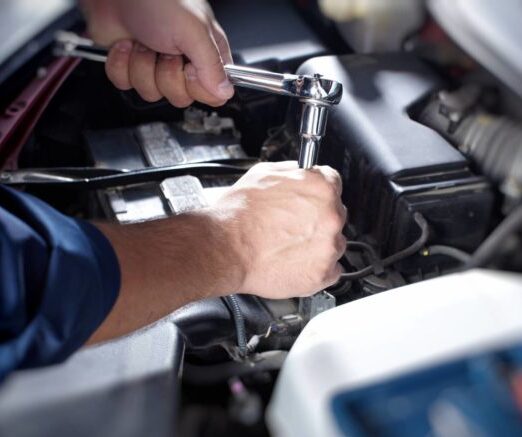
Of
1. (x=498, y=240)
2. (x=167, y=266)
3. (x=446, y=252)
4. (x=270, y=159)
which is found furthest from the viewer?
(x=270, y=159)

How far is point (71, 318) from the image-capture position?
642 millimetres

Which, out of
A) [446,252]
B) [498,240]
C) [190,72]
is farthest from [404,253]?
[190,72]

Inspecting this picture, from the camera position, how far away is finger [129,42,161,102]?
2.97ft

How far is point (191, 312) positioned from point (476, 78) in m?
0.45

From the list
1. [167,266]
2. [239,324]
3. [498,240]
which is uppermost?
[498,240]

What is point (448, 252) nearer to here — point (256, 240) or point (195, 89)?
point (256, 240)

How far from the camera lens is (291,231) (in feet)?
2.81

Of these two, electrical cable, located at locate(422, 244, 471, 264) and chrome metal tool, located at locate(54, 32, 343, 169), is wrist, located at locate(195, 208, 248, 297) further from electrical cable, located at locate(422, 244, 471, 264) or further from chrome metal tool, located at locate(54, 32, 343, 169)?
electrical cable, located at locate(422, 244, 471, 264)

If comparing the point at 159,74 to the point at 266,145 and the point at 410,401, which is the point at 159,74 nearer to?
the point at 266,145

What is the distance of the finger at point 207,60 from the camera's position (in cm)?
86

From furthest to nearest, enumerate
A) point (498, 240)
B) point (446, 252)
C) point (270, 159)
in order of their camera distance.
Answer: point (270, 159) → point (446, 252) → point (498, 240)

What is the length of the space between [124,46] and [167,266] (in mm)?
308

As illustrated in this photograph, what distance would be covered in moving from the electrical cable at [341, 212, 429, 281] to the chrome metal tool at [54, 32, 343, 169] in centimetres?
16

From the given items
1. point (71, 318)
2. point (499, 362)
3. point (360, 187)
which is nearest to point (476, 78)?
point (360, 187)
